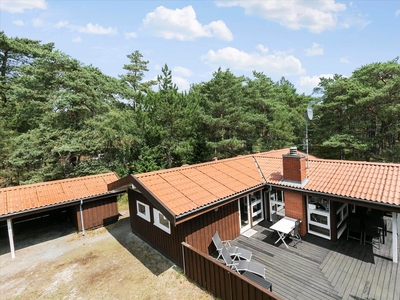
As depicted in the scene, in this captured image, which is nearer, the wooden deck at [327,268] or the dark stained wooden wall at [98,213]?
the wooden deck at [327,268]

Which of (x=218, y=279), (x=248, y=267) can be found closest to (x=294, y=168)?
(x=248, y=267)

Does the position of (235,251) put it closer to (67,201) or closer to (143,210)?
(143,210)

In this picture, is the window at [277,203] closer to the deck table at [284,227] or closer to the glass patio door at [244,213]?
the deck table at [284,227]

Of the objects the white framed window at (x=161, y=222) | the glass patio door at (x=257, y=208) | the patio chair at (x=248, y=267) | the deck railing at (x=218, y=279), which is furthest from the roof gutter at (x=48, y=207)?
the patio chair at (x=248, y=267)

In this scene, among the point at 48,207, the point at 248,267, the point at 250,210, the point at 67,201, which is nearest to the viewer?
the point at 248,267

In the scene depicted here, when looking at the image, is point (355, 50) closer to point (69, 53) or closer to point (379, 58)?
point (379, 58)

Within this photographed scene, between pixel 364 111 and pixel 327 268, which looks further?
pixel 364 111

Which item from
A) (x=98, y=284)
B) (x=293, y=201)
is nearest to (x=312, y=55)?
(x=293, y=201)
